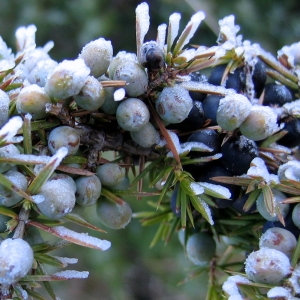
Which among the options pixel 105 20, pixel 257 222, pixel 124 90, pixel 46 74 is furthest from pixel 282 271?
A: pixel 105 20

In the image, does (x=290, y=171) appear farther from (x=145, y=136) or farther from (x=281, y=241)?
(x=145, y=136)

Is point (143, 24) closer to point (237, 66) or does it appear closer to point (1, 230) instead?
point (237, 66)

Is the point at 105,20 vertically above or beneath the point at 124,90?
beneath

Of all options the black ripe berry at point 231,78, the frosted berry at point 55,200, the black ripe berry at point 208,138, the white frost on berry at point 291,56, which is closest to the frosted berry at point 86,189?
the frosted berry at point 55,200

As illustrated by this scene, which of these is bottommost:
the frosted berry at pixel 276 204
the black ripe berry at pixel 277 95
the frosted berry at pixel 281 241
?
the frosted berry at pixel 281 241

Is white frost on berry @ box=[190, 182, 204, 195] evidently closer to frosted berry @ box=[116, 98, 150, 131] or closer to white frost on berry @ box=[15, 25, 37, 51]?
frosted berry @ box=[116, 98, 150, 131]

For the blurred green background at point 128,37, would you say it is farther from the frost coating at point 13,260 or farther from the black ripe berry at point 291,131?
the frost coating at point 13,260

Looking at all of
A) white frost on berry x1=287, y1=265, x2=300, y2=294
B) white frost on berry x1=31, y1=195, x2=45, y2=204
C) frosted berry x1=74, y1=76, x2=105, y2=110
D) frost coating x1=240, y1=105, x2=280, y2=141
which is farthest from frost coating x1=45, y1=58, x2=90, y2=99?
white frost on berry x1=287, y1=265, x2=300, y2=294
